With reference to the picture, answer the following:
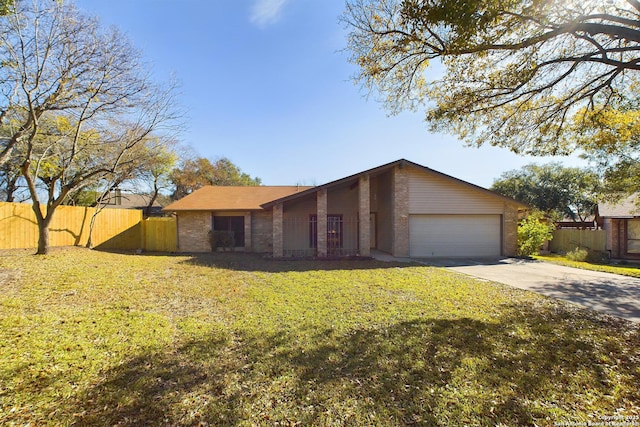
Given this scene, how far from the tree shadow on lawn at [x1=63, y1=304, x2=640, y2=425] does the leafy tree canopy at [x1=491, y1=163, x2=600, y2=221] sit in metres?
25.5

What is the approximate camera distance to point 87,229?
1390 cm

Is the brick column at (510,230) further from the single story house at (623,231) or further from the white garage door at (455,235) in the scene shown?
the single story house at (623,231)

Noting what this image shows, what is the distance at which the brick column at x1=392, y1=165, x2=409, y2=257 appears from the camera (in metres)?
13.1

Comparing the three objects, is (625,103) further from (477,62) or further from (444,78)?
(444,78)

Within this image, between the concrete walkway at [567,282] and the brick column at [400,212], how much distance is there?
6.73 feet

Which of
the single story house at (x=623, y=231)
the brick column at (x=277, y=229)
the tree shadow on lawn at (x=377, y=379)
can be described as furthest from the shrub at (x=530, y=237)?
the brick column at (x=277, y=229)

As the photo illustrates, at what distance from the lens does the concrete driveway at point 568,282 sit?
613 cm

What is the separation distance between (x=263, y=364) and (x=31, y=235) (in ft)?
44.4

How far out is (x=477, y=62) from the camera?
280 inches

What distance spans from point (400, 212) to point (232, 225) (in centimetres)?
929

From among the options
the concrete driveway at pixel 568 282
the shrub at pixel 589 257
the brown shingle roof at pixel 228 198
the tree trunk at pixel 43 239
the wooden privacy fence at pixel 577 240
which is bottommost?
the shrub at pixel 589 257

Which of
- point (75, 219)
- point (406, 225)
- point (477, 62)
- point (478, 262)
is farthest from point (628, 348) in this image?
point (75, 219)

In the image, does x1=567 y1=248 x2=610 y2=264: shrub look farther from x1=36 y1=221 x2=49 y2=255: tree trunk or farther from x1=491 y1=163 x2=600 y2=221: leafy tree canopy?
x1=36 y1=221 x2=49 y2=255: tree trunk

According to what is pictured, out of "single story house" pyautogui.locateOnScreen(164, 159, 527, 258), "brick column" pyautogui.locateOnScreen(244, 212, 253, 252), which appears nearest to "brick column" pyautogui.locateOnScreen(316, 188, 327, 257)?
"single story house" pyautogui.locateOnScreen(164, 159, 527, 258)
